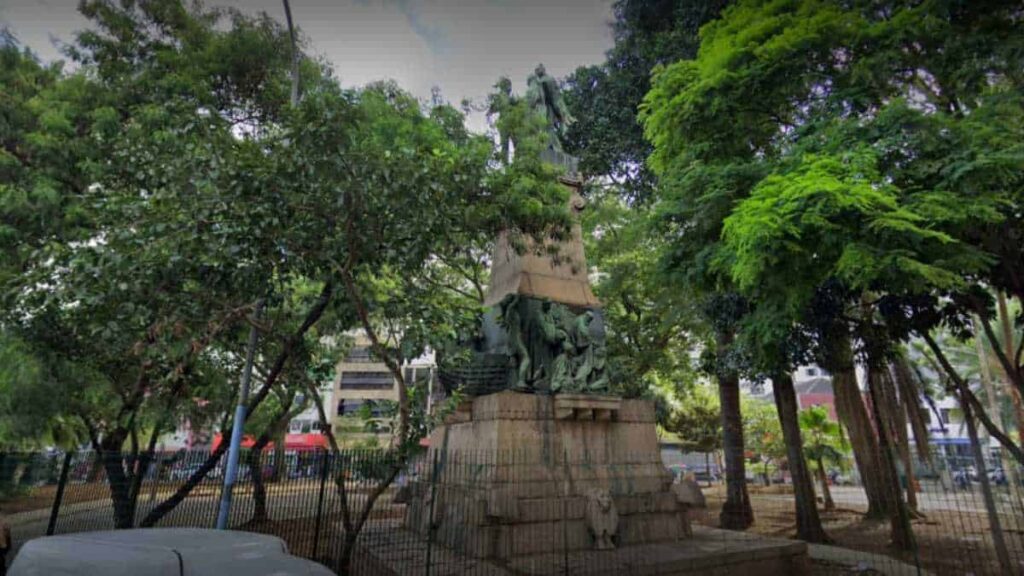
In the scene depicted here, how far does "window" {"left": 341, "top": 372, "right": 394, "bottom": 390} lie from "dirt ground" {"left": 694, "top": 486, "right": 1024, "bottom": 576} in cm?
3847

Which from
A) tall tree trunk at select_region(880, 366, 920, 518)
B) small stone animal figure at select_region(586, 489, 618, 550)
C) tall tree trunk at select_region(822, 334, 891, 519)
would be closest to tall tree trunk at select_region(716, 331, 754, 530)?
tall tree trunk at select_region(822, 334, 891, 519)

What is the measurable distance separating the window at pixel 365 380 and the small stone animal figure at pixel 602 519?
47034mm

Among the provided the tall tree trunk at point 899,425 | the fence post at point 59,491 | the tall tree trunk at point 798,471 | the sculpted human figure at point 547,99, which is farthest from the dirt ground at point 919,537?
the fence post at point 59,491

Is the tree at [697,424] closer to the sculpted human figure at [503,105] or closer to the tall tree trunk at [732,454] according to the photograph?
the tall tree trunk at [732,454]

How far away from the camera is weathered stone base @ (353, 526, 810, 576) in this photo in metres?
7.80

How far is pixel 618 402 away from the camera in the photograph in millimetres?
10641

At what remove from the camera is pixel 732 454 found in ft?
54.0

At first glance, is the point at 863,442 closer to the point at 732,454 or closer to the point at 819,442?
the point at 732,454

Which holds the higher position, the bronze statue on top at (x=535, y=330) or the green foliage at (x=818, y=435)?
the bronze statue on top at (x=535, y=330)

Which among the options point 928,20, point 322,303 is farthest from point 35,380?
point 928,20

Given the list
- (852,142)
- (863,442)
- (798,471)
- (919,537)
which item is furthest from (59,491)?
(919,537)

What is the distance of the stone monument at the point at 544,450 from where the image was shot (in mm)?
8773

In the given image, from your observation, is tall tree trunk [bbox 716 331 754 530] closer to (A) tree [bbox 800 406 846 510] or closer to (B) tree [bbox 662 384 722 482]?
(A) tree [bbox 800 406 846 510]

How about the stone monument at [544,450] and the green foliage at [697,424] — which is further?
the green foliage at [697,424]
